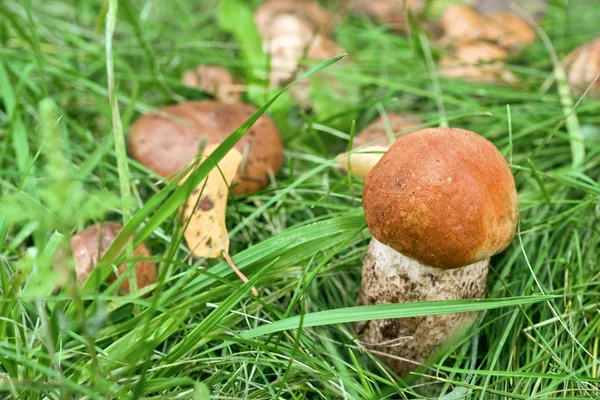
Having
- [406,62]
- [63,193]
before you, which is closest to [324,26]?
[406,62]

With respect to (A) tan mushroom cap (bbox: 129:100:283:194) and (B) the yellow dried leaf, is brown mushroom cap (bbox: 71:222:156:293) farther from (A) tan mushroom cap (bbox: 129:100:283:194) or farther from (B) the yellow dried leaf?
(B) the yellow dried leaf

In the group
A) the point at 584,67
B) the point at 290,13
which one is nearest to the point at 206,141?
the point at 290,13

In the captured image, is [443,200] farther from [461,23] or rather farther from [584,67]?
[461,23]

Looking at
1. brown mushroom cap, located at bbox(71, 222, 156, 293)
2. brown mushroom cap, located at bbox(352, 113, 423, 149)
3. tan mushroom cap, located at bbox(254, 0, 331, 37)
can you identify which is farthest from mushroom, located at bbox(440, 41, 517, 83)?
brown mushroom cap, located at bbox(71, 222, 156, 293)

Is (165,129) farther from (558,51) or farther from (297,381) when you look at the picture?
(558,51)

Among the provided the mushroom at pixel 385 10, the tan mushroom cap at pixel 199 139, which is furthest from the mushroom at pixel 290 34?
the tan mushroom cap at pixel 199 139

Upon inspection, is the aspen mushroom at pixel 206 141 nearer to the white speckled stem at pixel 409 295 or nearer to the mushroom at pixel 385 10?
the white speckled stem at pixel 409 295
